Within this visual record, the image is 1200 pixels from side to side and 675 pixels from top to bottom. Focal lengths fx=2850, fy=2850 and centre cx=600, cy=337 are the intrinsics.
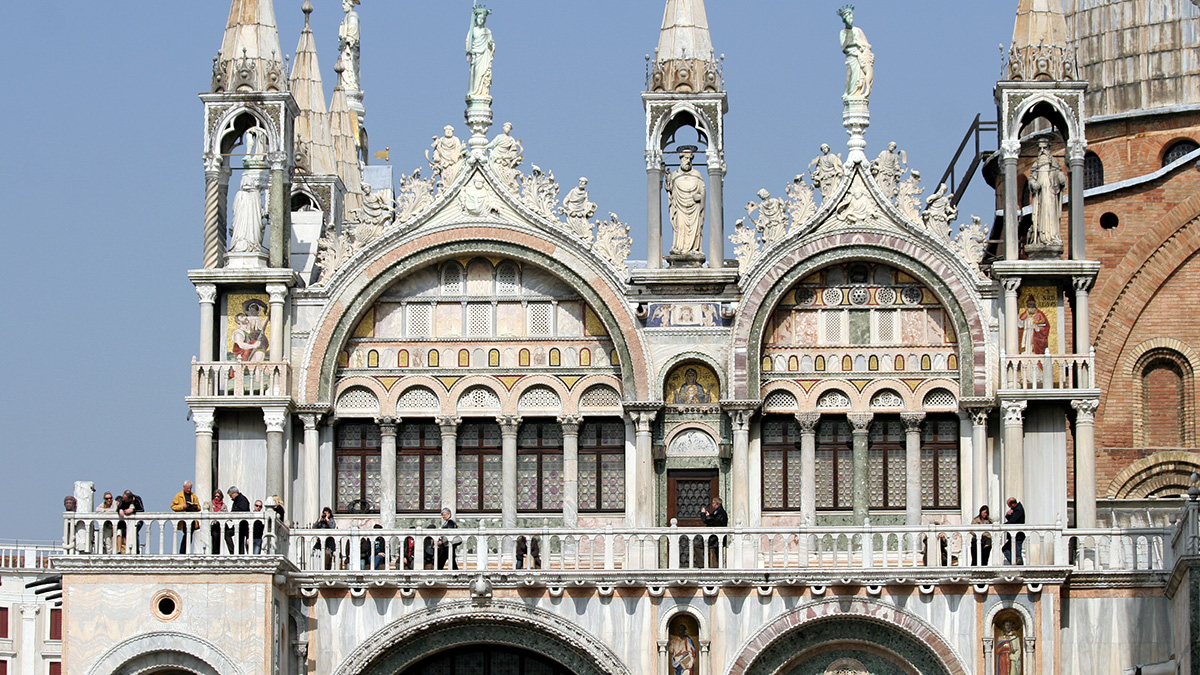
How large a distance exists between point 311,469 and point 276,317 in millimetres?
2324

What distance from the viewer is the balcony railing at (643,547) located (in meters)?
39.4

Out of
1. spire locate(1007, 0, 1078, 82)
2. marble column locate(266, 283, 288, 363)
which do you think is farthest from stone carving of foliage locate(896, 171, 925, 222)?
marble column locate(266, 283, 288, 363)

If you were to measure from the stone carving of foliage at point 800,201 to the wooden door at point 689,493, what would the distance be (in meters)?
4.00

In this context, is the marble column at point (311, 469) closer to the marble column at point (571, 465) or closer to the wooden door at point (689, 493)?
the marble column at point (571, 465)

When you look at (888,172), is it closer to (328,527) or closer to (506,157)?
(506,157)

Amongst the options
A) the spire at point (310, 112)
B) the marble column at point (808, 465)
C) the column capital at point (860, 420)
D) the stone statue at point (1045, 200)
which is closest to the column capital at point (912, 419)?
the column capital at point (860, 420)

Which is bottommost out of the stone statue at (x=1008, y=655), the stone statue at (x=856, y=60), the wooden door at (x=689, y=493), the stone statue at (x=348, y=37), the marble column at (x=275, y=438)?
the stone statue at (x=1008, y=655)

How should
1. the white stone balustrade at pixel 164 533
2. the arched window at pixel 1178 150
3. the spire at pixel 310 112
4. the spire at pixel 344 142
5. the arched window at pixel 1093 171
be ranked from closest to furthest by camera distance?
the white stone balustrade at pixel 164 533 < the spire at pixel 310 112 < the spire at pixel 344 142 < the arched window at pixel 1178 150 < the arched window at pixel 1093 171

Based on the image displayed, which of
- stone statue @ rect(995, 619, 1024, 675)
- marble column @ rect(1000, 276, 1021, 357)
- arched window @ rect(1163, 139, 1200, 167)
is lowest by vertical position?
stone statue @ rect(995, 619, 1024, 675)

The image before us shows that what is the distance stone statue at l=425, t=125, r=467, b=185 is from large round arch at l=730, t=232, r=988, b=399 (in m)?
4.77

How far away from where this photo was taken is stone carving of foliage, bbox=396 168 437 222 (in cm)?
4269

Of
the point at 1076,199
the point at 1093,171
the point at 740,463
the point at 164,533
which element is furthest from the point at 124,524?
the point at 1093,171

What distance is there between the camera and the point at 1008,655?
40.1m

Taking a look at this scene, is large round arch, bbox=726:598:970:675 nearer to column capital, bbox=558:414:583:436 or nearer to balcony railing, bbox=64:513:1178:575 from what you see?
balcony railing, bbox=64:513:1178:575
